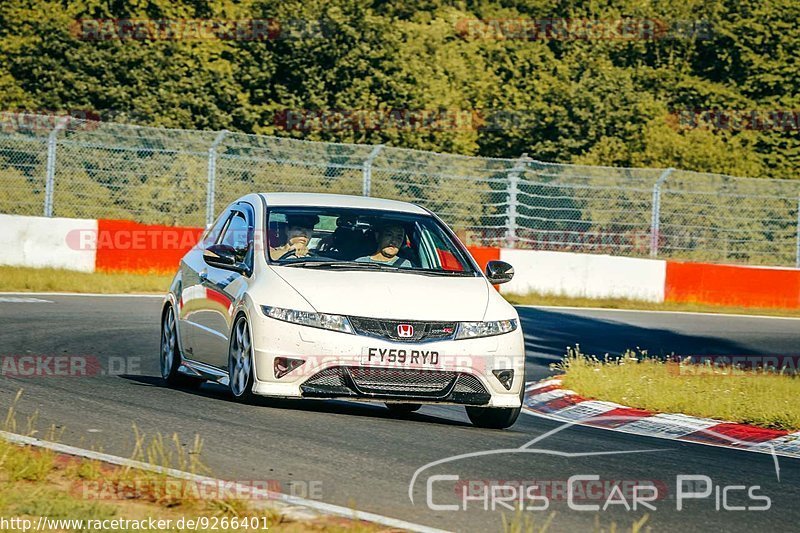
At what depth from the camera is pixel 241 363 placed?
9.67 m

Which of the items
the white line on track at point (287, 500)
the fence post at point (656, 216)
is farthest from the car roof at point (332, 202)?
the fence post at point (656, 216)

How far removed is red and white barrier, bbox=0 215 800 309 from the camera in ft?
75.8

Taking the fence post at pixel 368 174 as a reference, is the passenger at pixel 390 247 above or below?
below

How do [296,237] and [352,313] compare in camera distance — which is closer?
[352,313]

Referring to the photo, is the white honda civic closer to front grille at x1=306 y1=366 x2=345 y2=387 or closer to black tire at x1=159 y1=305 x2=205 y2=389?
front grille at x1=306 y1=366 x2=345 y2=387

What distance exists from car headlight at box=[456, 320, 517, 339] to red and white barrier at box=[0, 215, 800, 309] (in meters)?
14.4

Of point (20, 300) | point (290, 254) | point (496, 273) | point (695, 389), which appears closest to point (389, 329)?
point (290, 254)

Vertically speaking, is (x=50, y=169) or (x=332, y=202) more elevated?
(x=50, y=169)

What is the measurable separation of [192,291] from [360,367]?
234cm

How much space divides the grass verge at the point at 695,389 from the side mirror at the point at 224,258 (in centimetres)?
380

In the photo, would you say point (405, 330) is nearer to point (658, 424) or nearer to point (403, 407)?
point (403, 407)

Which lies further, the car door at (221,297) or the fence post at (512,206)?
the fence post at (512,206)

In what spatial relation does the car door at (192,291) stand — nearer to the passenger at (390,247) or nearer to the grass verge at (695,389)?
the passenger at (390,247)

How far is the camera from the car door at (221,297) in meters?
10.0
